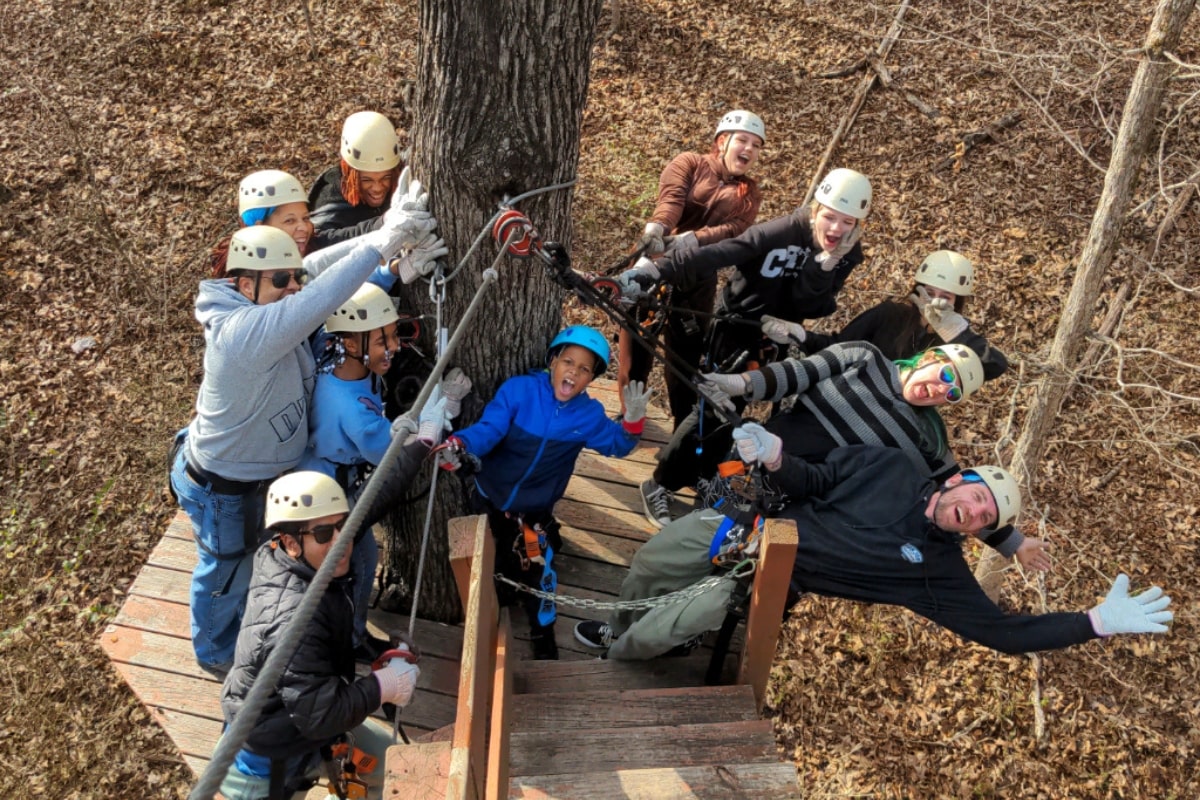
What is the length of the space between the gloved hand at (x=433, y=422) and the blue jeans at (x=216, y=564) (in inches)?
30.3

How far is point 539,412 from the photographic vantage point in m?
3.88

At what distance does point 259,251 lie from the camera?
330 cm

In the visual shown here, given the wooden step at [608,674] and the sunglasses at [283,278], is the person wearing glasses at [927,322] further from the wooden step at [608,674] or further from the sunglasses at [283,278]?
the sunglasses at [283,278]

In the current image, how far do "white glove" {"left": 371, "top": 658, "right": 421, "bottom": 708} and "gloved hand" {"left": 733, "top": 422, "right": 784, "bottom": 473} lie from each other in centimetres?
155

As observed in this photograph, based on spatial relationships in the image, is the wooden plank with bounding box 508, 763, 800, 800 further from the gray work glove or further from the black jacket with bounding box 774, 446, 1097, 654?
the gray work glove

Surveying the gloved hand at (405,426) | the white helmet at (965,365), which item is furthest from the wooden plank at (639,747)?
the white helmet at (965,365)

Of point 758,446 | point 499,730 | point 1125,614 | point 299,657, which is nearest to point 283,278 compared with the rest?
point 299,657

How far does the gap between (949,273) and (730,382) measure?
1.42 meters

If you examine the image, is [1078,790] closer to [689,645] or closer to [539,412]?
[689,645]

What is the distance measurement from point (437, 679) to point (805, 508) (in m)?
1.99

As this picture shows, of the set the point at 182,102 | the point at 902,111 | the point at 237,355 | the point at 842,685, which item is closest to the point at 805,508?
the point at 237,355

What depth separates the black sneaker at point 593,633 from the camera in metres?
4.36

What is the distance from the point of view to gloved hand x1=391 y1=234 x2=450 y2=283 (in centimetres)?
365

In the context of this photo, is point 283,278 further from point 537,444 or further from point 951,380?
point 951,380
